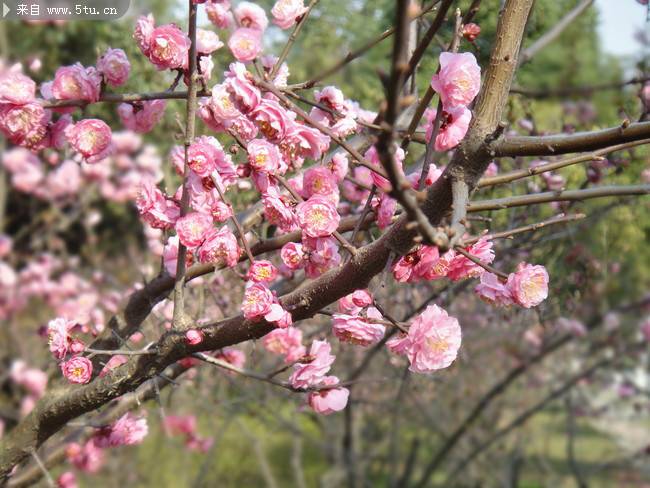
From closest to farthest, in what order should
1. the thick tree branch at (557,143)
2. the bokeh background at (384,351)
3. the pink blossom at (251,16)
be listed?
the thick tree branch at (557,143) → the pink blossom at (251,16) → the bokeh background at (384,351)

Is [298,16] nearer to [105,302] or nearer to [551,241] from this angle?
[551,241]

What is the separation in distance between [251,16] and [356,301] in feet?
3.09

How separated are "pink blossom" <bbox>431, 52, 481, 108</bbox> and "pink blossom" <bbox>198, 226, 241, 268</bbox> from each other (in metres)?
0.53

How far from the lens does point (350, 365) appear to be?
16.4ft

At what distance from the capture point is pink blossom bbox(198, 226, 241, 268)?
4.87 feet

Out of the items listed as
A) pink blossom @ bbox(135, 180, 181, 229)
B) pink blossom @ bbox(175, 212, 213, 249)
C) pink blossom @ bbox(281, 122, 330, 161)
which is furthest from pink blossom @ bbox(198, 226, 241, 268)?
pink blossom @ bbox(281, 122, 330, 161)

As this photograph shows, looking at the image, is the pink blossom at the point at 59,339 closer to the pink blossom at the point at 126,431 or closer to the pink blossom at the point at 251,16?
the pink blossom at the point at 126,431

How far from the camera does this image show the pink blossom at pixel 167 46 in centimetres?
151

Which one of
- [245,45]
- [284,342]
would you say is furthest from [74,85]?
[284,342]

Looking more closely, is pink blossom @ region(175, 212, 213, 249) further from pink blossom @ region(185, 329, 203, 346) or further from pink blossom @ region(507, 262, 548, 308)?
pink blossom @ region(507, 262, 548, 308)

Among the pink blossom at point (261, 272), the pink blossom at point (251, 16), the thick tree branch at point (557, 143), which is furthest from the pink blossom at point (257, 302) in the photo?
the pink blossom at point (251, 16)

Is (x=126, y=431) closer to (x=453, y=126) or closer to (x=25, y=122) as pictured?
(x=25, y=122)

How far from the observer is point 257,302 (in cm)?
138

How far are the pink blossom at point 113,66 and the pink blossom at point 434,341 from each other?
945mm
